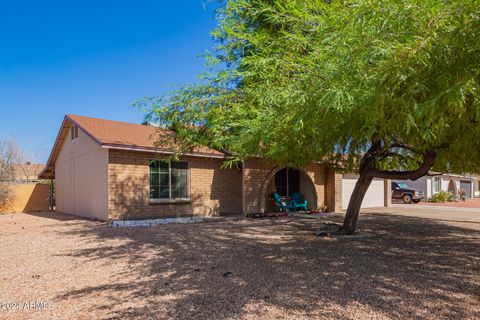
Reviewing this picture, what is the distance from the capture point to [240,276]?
556 cm

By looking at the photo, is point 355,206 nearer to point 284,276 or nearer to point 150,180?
point 284,276

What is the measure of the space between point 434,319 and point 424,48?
287 centimetres

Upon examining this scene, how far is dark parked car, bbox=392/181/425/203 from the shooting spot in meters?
26.6

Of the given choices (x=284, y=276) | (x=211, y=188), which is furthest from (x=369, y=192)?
(x=284, y=276)

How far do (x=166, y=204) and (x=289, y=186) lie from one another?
289 inches

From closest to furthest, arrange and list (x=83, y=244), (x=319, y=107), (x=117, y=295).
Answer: (x=319, y=107) → (x=117, y=295) → (x=83, y=244)

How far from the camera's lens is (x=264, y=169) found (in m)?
16.1

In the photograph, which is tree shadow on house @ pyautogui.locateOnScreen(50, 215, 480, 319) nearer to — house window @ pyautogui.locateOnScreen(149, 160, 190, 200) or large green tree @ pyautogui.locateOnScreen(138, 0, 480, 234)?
large green tree @ pyautogui.locateOnScreen(138, 0, 480, 234)

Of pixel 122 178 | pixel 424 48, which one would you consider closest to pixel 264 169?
pixel 122 178

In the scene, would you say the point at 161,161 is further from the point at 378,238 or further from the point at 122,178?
the point at 378,238

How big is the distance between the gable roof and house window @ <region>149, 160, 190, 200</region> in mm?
785

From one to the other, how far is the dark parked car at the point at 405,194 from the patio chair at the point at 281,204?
14.0m

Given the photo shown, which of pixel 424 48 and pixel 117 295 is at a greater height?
pixel 424 48

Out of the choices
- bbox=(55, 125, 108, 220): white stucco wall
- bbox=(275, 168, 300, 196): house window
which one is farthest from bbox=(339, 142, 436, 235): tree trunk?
bbox=(55, 125, 108, 220): white stucco wall
